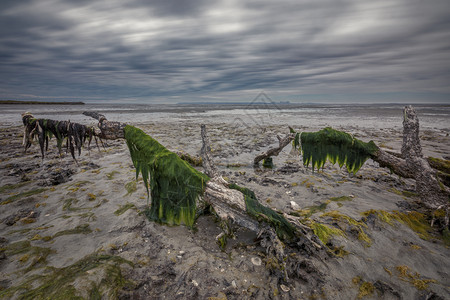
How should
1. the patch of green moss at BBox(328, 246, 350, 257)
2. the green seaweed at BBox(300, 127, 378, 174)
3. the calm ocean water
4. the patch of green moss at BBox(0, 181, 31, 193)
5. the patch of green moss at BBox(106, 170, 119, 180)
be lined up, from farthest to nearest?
the calm ocean water, the patch of green moss at BBox(106, 170, 119, 180), the patch of green moss at BBox(0, 181, 31, 193), the green seaweed at BBox(300, 127, 378, 174), the patch of green moss at BBox(328, 246, 350, 257)

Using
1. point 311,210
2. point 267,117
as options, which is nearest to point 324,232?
point 311,210

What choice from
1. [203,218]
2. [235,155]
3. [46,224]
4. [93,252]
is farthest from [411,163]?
[46,224]

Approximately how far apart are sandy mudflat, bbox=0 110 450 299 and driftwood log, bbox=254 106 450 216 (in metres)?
0.61

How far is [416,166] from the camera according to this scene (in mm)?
4965

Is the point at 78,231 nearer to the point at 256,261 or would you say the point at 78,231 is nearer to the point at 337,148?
the point at 256,261

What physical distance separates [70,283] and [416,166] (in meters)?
7.61

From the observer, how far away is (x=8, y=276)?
2996mm

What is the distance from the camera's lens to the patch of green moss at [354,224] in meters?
4.04

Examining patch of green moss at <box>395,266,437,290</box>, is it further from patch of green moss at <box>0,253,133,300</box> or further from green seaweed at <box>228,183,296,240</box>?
patch of green moss at <box>0,253,133,300</box>

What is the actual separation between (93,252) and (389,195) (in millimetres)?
7819

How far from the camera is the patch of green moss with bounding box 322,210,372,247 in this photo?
4.04 m

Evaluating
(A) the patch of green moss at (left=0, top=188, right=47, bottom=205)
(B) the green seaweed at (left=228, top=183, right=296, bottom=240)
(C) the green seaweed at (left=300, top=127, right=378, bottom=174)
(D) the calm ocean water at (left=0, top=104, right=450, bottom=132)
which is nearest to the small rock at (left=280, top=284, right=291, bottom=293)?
(B) the green seaweed at (left=228, top=183, right=296, bottom=240)

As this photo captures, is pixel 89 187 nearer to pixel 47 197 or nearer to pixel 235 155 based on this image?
pixel 47 197

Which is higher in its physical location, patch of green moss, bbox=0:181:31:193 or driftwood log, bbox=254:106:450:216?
driftwood log, bbox=254:106:450:216
